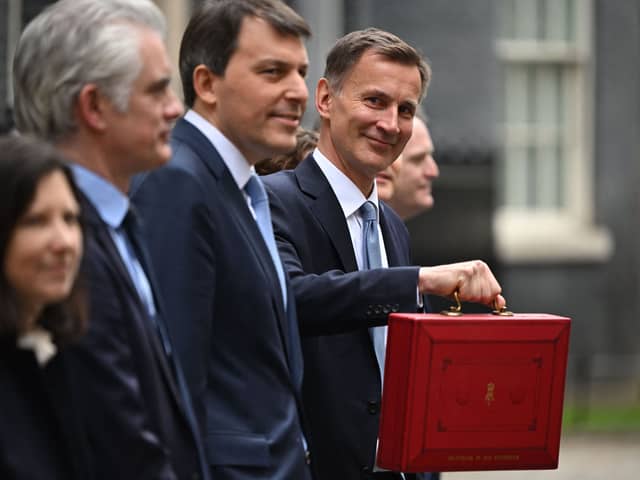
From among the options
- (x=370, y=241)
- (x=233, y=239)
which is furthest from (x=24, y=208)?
(x=370, y=241)

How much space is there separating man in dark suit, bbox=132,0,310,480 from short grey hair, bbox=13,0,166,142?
41 centimetres

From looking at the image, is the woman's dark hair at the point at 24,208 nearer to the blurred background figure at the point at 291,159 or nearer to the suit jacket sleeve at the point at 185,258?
the suit jacket sleeve at the point at 185,258

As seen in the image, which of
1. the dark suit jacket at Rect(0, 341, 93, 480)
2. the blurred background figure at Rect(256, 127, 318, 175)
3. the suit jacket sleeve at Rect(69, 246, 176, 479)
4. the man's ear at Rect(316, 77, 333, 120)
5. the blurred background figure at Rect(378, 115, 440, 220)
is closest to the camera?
the dark suit jacket at Rect(0, 341, 93, 480)

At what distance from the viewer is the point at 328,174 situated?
4855mm

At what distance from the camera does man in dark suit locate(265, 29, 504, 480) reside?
14.5 ft

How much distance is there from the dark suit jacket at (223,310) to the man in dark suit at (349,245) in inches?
19.0

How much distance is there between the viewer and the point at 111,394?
3.15 m

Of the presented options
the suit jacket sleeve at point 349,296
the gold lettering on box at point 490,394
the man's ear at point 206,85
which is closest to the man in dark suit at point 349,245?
the suit jacket sleeve at point 349,296

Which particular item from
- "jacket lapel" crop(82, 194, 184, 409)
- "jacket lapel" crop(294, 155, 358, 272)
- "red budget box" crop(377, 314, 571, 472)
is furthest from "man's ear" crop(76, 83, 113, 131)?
"jacket lapel" crop(294, 155, 358, 272)

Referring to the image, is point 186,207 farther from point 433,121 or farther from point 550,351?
point 433,121

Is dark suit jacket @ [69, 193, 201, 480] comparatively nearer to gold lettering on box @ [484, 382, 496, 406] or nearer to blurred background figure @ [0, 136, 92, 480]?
blurred background figure @ [0, 136, 92, 480]

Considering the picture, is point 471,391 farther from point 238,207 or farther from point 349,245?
point 238,207

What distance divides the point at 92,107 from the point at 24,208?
520 millimetres

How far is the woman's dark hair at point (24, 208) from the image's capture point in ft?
9.50
